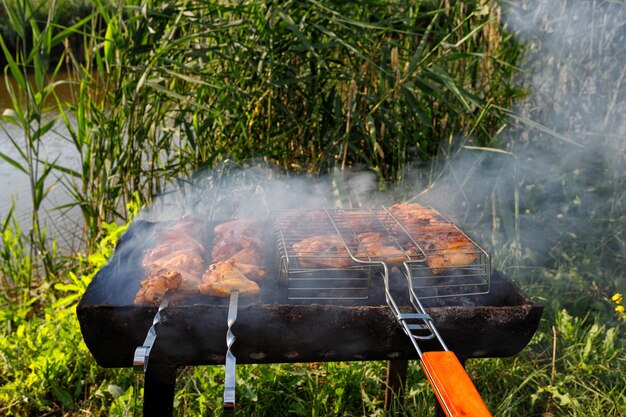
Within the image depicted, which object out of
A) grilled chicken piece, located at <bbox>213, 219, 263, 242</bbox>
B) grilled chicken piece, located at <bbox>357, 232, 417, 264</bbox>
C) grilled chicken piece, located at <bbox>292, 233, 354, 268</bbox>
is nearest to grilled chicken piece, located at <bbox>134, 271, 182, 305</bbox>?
grilled chicken piece, located at <bbox>292, 233, 354, 268</bbox>

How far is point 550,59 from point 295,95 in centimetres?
171

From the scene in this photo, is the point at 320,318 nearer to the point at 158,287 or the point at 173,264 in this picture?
the point at 158,287

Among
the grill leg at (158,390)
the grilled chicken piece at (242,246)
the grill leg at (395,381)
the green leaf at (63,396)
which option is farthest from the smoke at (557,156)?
the green leaf at (63,396)

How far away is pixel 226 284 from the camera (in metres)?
1.94

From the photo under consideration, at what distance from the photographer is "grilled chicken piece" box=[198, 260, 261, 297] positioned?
76.4 inches

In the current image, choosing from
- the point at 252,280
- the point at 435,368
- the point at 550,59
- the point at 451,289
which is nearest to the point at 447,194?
the point at 550,59

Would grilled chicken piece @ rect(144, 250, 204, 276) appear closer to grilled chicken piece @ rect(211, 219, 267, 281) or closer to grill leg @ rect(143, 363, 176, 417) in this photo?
grilled chicken piece @ rect(211, 219, 267, 281)

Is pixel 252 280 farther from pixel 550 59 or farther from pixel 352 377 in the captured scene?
pixel 550 59

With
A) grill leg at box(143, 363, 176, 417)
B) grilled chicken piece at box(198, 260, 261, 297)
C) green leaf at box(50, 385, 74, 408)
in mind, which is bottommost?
green leaf at box(50, 385, 74, 408)

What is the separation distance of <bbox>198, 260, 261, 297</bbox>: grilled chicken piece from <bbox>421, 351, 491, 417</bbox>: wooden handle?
0.69m

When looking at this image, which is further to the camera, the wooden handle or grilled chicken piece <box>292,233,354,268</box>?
grilled chicken piece <box>292,233,354,268</box>

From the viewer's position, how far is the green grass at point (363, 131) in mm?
3059

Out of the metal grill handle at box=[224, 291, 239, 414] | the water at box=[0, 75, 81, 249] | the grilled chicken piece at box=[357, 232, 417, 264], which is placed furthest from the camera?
the water at box=[0, 75, 81, 249]

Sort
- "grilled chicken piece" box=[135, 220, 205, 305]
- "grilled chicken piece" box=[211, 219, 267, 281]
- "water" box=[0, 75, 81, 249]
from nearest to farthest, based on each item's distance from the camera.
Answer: "grilled chicken piece" box=[135, 220, 205, 305] < "grilled chicken piece" box=[211, 219, 267, 281] < "water" box=[0, 75, 81, 249]
